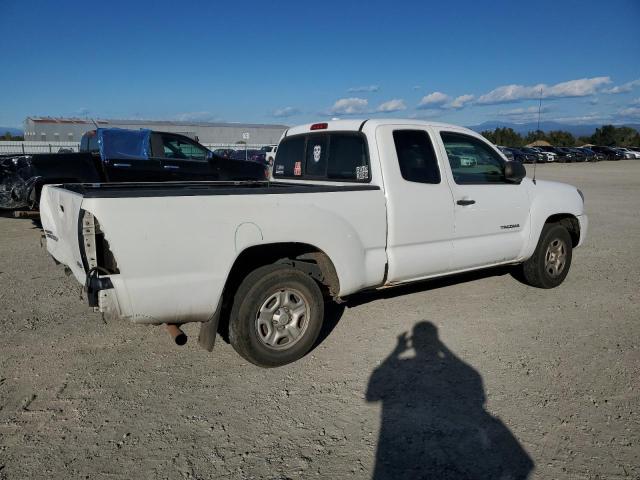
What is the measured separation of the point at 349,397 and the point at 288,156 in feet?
9.92

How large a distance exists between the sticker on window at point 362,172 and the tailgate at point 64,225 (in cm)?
237

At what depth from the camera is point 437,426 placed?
3.19 m

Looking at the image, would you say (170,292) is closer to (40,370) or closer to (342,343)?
(40,370)

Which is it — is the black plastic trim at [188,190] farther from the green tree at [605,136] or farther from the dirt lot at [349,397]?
the green tree at [605,136]

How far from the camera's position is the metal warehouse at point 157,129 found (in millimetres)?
60812

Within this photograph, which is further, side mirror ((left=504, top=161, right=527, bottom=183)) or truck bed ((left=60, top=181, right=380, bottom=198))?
side mirror ((left=504, top=161, right=527, bottom=183))

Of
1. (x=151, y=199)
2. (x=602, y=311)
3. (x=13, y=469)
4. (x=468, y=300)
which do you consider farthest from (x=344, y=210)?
(x=602, y=311)

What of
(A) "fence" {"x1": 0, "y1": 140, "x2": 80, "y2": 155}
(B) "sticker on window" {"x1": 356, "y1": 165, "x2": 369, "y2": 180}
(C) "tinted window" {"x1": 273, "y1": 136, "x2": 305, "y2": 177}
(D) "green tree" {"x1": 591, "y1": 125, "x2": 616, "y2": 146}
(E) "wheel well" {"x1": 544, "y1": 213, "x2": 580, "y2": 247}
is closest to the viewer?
(B) "sticker on window" {"x1": 356, "y1": 165, "x2": 369, "y2": 180}

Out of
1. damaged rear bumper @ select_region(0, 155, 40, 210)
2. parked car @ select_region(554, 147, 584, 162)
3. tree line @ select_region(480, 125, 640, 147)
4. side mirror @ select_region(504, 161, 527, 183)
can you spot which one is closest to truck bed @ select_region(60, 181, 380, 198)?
side mirror @ select_region(504, 161, 527, 183)

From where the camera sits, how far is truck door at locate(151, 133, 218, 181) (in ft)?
36.0

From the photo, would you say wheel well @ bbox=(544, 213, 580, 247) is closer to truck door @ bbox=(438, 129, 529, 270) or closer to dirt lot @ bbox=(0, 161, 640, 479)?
truck door @ bbox=(438, 129, 529, 270)

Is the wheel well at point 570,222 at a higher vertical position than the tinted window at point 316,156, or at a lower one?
lower

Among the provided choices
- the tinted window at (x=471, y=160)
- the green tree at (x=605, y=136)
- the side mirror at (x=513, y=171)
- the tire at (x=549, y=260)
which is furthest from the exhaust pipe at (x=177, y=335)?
the green tree at (x=605, y=136)

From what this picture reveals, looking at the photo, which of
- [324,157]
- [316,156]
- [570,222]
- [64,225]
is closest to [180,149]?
[316,156]
